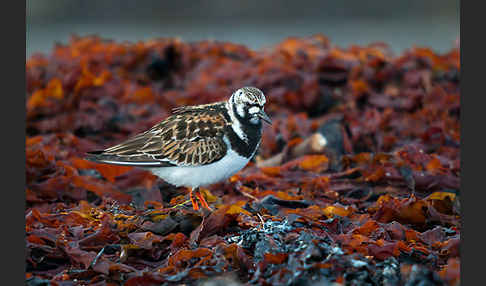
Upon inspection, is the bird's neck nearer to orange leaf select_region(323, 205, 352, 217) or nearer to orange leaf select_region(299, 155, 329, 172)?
orange leaf select_region(323, 205, 352, 217)

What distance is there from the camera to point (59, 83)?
19.9 feet

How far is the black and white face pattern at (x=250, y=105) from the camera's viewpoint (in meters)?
3.93

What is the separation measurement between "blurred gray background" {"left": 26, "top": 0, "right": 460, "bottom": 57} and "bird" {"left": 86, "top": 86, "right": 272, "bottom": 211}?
613 centimetres

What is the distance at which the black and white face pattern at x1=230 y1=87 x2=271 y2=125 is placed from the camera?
12.9 feet

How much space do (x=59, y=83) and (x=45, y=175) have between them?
1.72 metres

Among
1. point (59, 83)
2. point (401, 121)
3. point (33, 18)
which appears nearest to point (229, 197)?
point (401, 121)

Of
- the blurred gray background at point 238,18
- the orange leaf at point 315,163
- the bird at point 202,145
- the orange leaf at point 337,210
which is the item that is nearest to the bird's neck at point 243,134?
the bird at point 202,145

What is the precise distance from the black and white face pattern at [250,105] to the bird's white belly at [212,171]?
255 millimetres

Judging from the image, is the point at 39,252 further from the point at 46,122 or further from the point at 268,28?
the point at 268,28

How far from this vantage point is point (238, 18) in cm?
1152

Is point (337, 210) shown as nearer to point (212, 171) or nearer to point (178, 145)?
point (212, 171)

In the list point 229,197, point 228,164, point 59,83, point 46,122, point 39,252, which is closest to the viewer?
point 39,252

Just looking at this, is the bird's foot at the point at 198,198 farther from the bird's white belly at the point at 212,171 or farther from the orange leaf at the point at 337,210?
the orange leaf at the point at 337,210

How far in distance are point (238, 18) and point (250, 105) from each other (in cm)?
786
